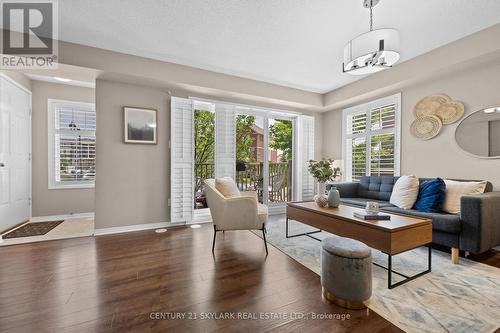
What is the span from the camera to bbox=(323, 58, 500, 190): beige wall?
2.85m

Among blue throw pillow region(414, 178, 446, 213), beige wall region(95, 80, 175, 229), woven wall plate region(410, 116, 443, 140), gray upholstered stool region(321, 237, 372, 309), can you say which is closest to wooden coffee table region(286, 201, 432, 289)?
gray upholstered stool region(321, 237, 372, 309)

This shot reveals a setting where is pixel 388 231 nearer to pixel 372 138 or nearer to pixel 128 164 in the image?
pixel 372 138

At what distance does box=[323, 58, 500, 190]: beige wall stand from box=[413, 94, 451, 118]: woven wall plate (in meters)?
0.08

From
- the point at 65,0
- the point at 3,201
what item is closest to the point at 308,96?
the point at 65,0

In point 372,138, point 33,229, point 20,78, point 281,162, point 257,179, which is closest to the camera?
point 33,229

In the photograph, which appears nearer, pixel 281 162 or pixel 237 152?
pixel 237 152

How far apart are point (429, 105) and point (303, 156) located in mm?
2396

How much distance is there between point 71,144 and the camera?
4387 mm

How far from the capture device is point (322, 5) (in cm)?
222

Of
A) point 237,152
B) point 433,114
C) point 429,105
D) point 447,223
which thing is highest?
point 429,105

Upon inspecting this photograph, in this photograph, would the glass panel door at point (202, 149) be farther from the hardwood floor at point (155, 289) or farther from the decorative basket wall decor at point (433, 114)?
the decorative basket wall decor at point (433, 114)

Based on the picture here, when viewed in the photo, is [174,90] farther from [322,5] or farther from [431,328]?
[431,328]

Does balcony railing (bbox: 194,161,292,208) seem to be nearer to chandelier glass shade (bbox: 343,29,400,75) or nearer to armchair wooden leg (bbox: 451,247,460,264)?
chandelier glass shade (bbox: 343,29,400,75)

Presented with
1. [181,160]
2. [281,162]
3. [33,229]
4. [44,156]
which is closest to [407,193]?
[281,162]
